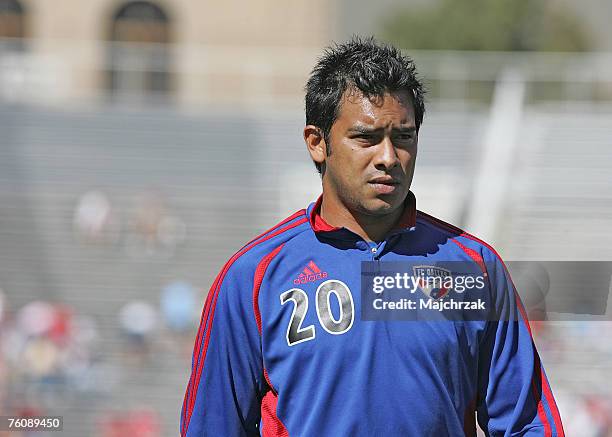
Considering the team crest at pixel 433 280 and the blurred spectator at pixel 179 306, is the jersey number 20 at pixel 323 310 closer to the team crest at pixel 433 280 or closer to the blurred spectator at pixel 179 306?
the team crest at pixel 433 280

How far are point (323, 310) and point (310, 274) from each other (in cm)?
8

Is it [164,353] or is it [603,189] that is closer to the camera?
[164,353]

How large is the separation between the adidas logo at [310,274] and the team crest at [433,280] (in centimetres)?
18

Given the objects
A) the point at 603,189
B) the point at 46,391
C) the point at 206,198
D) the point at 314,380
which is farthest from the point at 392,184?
the point at 206,198

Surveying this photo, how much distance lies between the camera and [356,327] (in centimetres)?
198

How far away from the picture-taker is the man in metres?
1.96

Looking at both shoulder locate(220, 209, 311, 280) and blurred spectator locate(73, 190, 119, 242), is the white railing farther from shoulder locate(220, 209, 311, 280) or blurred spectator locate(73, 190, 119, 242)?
shoulder locate(220, 209, 311, 280)

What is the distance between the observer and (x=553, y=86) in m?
14.2

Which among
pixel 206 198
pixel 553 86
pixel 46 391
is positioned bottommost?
pixel 46 391

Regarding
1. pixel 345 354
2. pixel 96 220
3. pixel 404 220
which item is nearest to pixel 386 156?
pixel 404 220

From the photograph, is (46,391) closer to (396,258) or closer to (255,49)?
(396,258)

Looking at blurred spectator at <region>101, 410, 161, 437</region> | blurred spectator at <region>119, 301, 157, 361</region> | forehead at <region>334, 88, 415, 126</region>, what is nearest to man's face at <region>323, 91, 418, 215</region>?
forehead at <region>334, 88, 415, 126</region>

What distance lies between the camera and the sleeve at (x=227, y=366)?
2.05 meters

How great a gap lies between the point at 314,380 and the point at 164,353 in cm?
720
